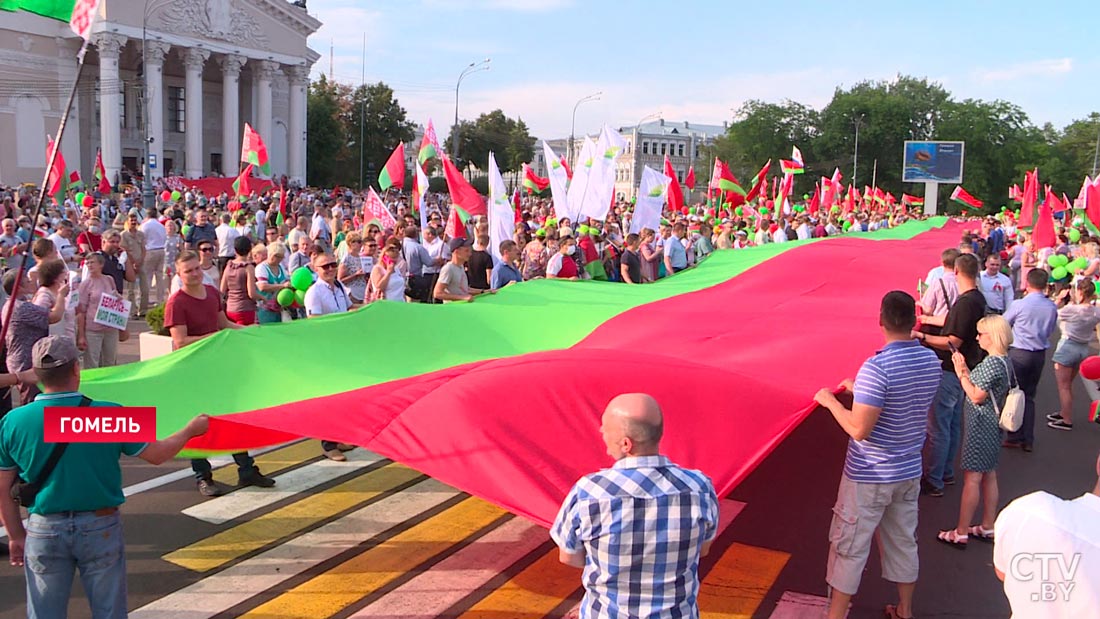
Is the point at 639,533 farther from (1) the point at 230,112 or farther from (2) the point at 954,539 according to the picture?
(1) the point at 230,112

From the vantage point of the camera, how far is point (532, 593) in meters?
5.50

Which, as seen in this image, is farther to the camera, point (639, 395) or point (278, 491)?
point (278, 491)

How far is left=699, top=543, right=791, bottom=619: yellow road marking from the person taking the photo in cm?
532

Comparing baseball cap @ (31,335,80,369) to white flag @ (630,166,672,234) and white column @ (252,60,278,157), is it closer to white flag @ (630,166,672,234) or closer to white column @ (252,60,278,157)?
→ white flag @ (630,166,672,234)

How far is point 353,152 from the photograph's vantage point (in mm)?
75438

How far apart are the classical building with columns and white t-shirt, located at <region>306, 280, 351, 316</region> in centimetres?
4294

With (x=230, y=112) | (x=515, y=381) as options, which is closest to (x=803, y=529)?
(x=515, y=381)

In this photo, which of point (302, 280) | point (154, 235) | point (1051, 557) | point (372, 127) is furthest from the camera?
point (372, 127)

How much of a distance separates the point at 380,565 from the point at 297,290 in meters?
4.23

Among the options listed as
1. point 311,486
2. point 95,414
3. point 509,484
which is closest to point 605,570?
point 509,484

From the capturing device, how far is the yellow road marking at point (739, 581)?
5.32m

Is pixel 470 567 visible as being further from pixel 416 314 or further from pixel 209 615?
pixel 416 314

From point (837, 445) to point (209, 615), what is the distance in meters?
4.55
